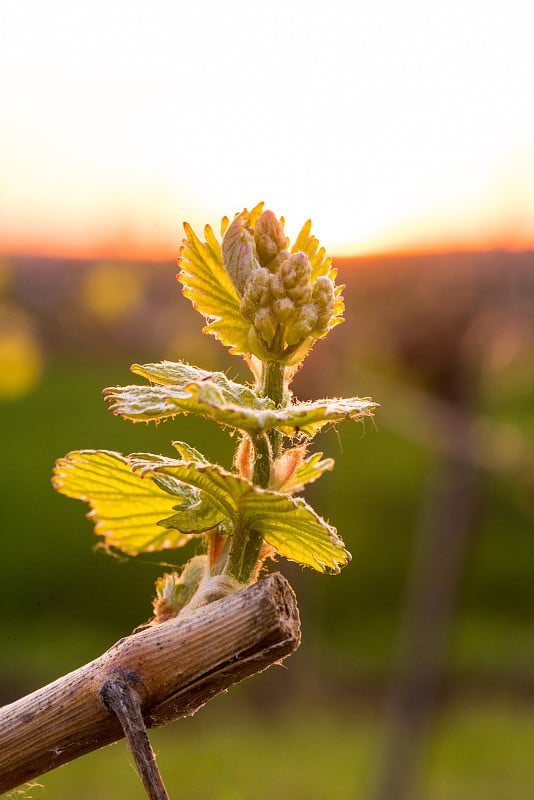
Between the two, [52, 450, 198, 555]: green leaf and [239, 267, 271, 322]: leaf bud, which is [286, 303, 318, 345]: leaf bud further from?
[52, 450, 198, 555]: green leaf

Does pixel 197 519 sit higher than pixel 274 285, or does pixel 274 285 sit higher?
pixel 274 285

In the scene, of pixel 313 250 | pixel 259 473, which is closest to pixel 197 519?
pixel 259 473

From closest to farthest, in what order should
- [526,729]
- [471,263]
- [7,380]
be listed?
[7,380]
[471,263]
[526,729]

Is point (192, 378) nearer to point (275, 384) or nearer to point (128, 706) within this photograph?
point (275, 384)

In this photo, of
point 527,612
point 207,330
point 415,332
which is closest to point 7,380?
point 207,330

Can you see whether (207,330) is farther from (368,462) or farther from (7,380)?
(368,462)

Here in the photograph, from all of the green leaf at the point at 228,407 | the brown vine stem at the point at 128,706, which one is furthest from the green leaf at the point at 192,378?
the brown vine stem at the point at 128,706

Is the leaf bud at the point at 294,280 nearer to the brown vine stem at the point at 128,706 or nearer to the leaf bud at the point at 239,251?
the leaf bud at the point at 239,251
